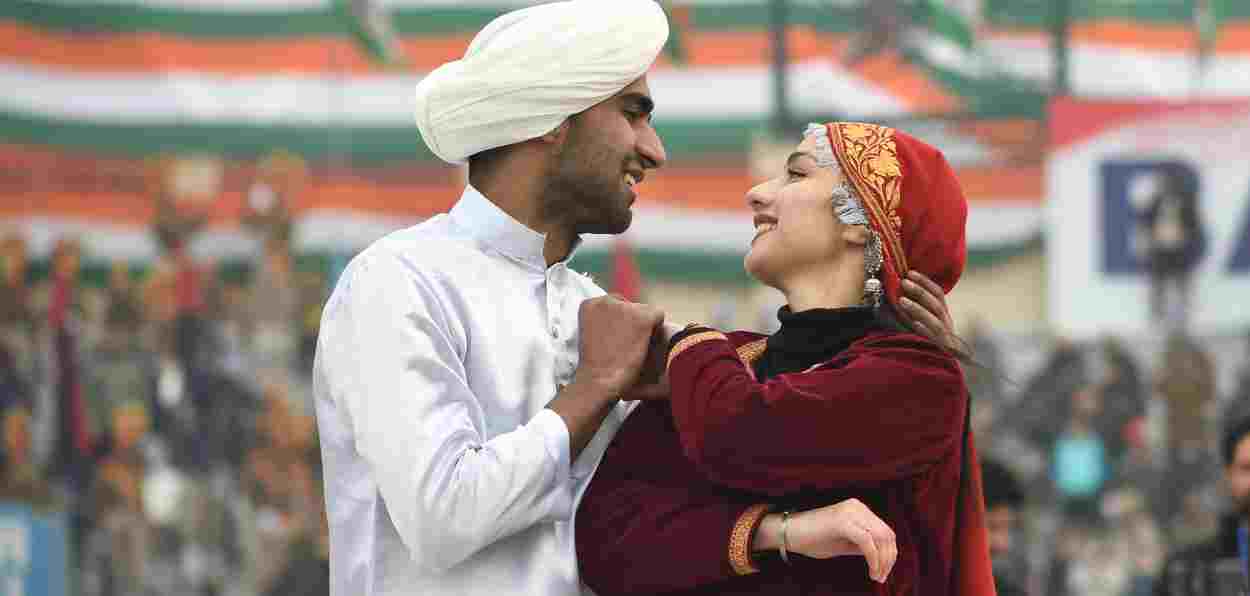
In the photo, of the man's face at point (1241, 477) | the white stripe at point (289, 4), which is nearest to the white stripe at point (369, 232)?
the white stripe at point (289, 4)

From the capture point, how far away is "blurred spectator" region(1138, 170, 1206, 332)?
31.2 feet

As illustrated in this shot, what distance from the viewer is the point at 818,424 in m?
2.27

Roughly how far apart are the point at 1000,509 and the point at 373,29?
6.09 m

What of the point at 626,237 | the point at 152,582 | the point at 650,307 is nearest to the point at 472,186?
the point at 650,307

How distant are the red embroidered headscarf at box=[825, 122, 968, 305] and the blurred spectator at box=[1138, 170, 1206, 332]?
7.39 meters

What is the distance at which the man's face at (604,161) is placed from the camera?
2625 mm

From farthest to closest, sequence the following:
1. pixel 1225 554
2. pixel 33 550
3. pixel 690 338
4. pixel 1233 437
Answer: pixel 33 550, pixel 1225 554, pixel 1233 437, pixel 690 338

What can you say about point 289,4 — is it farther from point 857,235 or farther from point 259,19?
point 857,235

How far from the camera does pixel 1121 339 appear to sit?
9.51 m

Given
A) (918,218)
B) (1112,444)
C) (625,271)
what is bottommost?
(1112,444)

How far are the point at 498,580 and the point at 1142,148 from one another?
25.8 feet

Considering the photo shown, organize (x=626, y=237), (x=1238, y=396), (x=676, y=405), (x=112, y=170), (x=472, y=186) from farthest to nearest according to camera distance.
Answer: (x=112, y=170)
(x=626, y=237)
(x=1238, y=396)
(x=472, y=186)
(x=676, y=405)

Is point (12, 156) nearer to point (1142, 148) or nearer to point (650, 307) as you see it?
point (1142, 148)

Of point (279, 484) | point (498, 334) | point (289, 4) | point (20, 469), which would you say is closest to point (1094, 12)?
point (289, 4)
